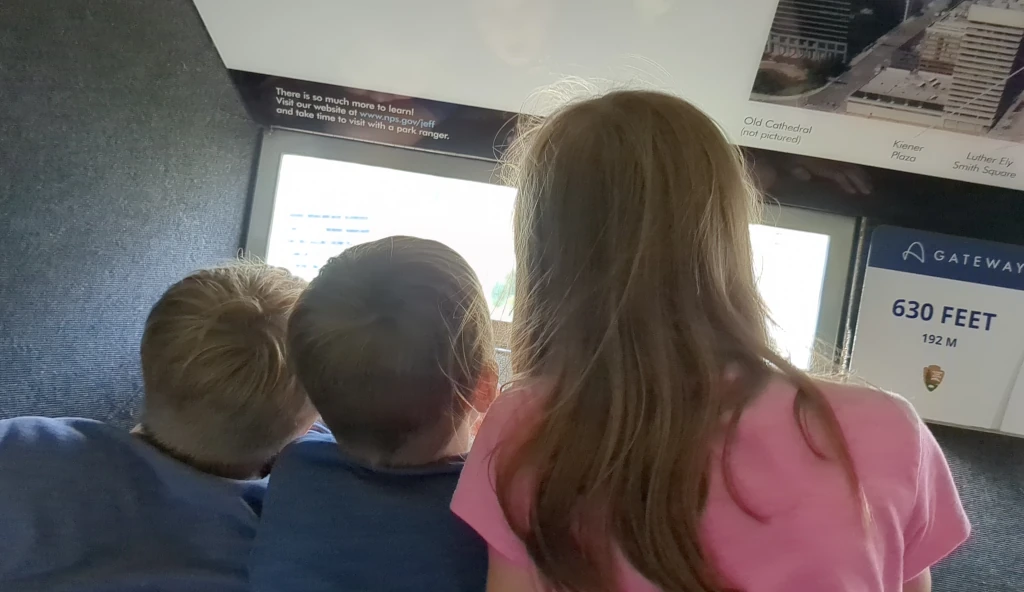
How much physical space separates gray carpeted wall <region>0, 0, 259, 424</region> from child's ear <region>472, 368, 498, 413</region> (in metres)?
0.52

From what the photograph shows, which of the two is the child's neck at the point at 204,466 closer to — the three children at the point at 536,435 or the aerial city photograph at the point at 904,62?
the three children at the point at 536,435

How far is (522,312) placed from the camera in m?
0.64

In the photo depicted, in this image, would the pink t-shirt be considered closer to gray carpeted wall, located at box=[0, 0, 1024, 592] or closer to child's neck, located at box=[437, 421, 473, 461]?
child's neck, located at box=[437, 421, 473, 461]

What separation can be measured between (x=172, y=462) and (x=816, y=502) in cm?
55

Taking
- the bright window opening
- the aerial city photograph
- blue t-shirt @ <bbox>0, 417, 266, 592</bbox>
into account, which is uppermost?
the aerial city photograph

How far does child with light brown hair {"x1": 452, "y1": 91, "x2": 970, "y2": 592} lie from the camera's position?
548mm

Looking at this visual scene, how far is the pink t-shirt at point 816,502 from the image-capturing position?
1.76 ft

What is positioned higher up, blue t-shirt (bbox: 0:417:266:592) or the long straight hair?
the long straight hair

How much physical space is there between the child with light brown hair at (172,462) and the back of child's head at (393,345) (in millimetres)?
86

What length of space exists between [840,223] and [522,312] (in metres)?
0.70

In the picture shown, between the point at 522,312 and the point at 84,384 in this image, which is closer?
the point at 522,312

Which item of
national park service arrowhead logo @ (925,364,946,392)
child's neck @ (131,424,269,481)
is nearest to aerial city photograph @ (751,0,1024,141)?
national park service arrowhead logo @ (925,364,946,392)

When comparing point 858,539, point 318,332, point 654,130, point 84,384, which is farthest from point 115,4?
point 858,539

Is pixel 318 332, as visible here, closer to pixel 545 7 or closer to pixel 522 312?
pixel 522 312
